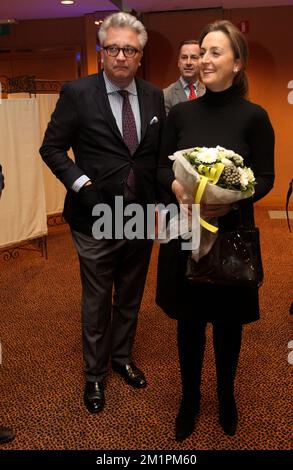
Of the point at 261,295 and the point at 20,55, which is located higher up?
the point at 20,55

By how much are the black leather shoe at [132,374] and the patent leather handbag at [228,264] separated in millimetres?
846

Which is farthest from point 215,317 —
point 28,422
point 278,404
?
point 28,422

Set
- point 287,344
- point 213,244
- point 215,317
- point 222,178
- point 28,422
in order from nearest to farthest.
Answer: point 222,178 < point 213,244 < point 215,317 < point 28,422 < point 287,344

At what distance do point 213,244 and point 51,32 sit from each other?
6.04 m

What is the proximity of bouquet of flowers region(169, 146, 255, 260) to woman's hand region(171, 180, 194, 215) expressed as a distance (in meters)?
0.04

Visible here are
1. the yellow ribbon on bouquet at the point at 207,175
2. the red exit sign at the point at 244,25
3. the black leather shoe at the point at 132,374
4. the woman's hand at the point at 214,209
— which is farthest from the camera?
the red exit sign at the point at 244,25

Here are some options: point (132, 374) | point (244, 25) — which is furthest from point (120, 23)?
point (244, 25)

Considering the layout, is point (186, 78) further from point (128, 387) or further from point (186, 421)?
point (186, 421)

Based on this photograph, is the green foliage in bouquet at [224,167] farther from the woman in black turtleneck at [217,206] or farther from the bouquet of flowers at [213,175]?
the woman in black turtleneck at [217,206]

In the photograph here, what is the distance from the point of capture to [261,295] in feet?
10.9

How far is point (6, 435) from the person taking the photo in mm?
1842

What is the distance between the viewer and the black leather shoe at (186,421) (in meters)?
1.85

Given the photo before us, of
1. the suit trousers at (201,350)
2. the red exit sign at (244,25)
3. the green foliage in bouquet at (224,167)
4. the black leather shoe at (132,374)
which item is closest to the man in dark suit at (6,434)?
the black leather shoe at (132,374)
